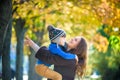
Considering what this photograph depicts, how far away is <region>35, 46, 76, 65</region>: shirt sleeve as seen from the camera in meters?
8.53

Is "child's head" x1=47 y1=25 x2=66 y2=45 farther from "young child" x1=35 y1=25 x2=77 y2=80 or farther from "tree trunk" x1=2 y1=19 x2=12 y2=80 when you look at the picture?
"tree trunk" x1=2 y1=19 x2=12 y2=80

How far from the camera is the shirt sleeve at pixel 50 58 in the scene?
8531 mm

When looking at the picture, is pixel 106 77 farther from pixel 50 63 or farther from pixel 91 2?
pixel 50 63

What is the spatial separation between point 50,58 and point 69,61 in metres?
0.34

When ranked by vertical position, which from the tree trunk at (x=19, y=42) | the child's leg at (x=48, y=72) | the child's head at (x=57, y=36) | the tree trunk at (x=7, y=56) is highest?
the child's head at (x=57, y=36)

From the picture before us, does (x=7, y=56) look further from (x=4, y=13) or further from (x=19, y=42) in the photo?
(x=19, y=42)

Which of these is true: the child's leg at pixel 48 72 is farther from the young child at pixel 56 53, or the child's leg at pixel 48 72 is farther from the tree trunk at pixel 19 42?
the tree trunk at pixel 19 42

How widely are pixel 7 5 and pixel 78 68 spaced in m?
3.13

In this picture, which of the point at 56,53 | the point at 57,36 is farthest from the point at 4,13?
the point at 56,53

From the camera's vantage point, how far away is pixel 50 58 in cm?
853

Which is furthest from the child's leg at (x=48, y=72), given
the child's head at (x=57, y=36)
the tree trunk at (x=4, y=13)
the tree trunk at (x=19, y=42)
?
the tree trunk at (x=19, y=42)

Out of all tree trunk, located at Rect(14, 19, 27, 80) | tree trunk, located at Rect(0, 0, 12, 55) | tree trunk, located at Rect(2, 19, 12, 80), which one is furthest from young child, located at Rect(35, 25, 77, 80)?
tree trunk, located at Rect(14, 19, 27, 80)

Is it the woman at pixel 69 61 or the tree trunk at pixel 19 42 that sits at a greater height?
the woman at pixel 69 61

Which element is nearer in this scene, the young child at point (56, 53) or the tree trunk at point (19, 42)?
the young child at point (56, 53)
